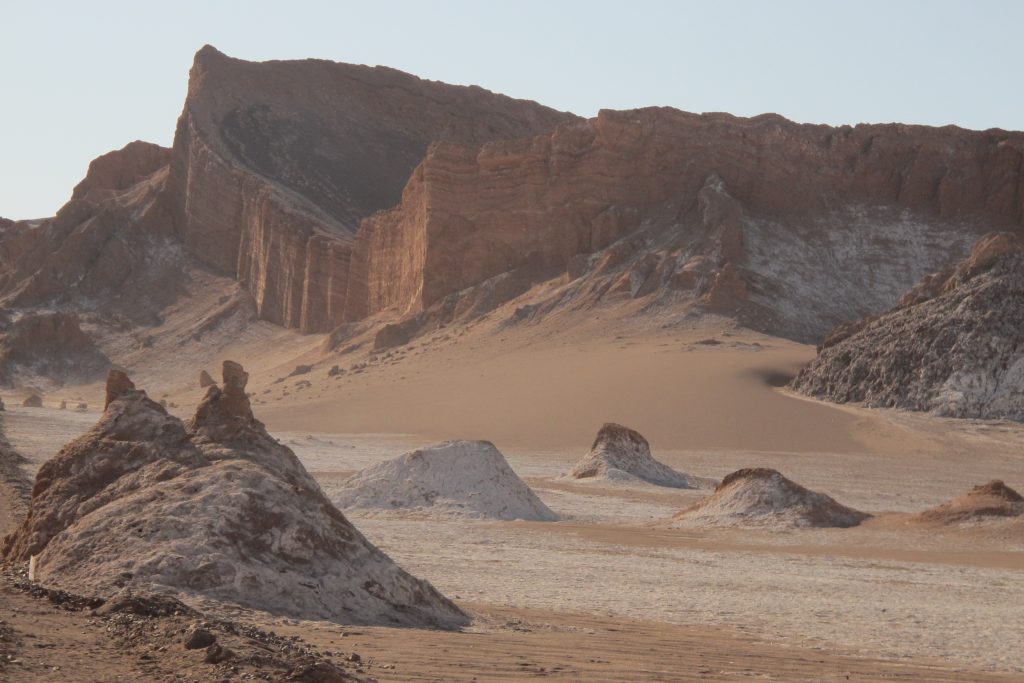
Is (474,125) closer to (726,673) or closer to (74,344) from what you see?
(74,344)

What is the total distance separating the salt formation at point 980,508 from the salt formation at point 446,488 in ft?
14.3

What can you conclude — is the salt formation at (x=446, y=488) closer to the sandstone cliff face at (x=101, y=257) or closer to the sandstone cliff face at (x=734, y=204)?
the sandstone cliff face at (x=734, y=204)

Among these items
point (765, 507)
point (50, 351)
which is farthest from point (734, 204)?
point (765, 507)

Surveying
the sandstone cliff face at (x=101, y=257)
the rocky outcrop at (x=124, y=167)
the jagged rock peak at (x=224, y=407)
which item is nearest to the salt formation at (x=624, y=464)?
the jagged rock peak at (x=224, y=407)

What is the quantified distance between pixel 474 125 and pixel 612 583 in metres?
65.6

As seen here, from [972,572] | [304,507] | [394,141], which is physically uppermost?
Result: [394,141]

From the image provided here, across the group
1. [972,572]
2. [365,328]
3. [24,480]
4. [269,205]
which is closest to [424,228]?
[365,328]

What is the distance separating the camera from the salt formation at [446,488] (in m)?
17.9

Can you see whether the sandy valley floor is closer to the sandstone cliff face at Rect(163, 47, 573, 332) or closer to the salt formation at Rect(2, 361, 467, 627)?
the salt formation at Rect(2, 361, 467, 627)

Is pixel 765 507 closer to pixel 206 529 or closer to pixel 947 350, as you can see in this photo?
pixel 206 529

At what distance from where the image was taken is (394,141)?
76438mm

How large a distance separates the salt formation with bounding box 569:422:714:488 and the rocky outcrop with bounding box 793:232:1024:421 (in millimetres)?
12334

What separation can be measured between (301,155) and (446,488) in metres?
53.9

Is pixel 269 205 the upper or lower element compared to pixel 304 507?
upper
